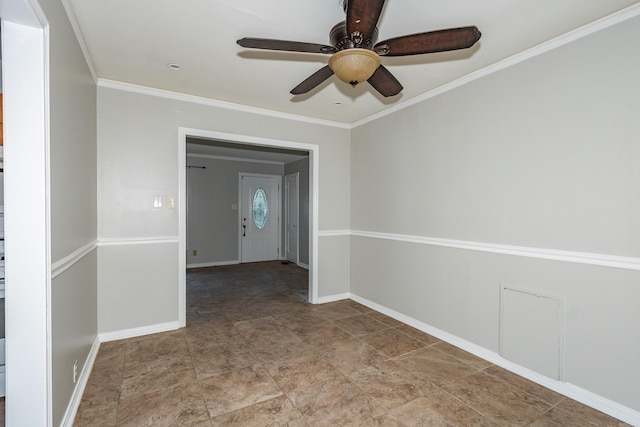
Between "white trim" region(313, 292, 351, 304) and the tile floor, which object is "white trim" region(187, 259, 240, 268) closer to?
the tile floor

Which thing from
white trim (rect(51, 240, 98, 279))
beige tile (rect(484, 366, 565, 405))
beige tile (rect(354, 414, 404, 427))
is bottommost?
beige tile (rect(354, 414, 404, 427))

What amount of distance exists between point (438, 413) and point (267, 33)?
281cm

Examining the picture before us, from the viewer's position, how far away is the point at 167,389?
2.23 metres

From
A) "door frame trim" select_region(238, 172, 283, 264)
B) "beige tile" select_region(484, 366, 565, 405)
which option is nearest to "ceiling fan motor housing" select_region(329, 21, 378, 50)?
"beige tile" select_region(484, 366, 565, 405)

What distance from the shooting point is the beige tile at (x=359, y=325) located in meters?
3.28

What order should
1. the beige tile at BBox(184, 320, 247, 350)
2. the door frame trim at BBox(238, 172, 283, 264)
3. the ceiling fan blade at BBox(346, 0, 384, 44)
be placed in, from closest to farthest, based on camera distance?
the ceiling fan blade at BBox(346, 0, 384, 44) → the beige tile at BBox(184, 320, 247, 350) → the door frame trim at BBox(238, 172, 283, 264)

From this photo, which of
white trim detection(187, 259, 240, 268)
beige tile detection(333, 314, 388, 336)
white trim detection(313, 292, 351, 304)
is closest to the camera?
beige tile detection(333, 314, 388, 336)

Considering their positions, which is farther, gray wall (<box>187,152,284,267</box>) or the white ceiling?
gray wall (<box>187,152,284,267</box>)

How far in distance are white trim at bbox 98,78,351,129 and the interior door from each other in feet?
10.2

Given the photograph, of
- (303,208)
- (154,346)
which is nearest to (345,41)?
(154,346)

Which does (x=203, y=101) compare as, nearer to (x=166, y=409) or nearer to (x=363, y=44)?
(x=363, y=44)

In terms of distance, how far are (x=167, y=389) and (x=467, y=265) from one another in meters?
2.67

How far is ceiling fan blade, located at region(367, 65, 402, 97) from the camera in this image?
1.96 metres

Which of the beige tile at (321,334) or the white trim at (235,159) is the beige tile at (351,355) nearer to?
the beige tile at (321,334)
